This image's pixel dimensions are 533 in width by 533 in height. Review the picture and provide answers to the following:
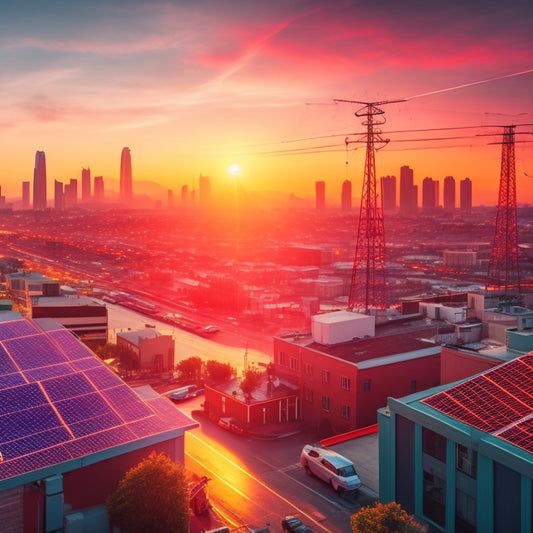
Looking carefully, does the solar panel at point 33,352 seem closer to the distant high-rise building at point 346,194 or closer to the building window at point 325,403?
the building window at point 325,403

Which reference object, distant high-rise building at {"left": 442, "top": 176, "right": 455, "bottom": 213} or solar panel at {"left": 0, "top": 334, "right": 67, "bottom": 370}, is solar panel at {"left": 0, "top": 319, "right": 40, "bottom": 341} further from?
distant high-rise building at {"left": 442, "top": 176, "right": 455, "bottom": 213}

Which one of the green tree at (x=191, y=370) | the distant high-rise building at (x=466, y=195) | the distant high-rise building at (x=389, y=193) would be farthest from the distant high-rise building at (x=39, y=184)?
the green tree at (x=191, y=370)

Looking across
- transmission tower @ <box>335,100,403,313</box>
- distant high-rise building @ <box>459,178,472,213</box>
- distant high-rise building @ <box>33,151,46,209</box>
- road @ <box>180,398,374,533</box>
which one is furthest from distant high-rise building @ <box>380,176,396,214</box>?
road @ <box>180,398,374,533</box>

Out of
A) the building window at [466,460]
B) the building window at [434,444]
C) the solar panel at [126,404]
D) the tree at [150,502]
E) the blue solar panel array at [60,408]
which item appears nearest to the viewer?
the tree at [150,502]

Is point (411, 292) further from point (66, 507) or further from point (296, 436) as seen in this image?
point (66, 507)

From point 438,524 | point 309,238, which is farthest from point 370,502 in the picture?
point 309,238

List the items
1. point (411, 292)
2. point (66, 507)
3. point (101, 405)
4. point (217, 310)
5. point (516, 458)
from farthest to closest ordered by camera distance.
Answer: point (411, 292)
point (217, 310)
point (101, 405)
point (66, 507)
point (516, 458)

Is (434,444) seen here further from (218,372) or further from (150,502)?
(218,372)

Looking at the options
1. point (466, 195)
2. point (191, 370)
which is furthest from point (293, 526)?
point (466, 195)
